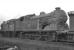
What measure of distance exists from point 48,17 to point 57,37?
A: 226cm

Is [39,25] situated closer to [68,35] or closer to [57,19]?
[57,19]

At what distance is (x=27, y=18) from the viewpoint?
10453mm

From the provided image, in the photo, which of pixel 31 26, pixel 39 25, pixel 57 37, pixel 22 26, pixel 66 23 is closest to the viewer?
pixel 57 37

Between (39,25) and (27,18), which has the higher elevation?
(27,18)

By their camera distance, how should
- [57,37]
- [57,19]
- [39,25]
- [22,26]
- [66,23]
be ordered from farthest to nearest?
[22,26]
[39,25]
[66,23]
[57,19]
[57,37]

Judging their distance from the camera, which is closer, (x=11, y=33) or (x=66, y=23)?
(x=66, y=23)

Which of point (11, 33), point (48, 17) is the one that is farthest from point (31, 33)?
point (11, 33)

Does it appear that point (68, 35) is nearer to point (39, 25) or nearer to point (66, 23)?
point (66, 23)

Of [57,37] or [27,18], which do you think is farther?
[27,18]

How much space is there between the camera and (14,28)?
39.1 feet

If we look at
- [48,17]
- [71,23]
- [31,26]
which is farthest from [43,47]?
[31,26]

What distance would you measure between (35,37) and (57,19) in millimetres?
2052

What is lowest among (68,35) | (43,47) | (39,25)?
(43,47)

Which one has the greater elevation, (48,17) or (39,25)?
(48,17)
